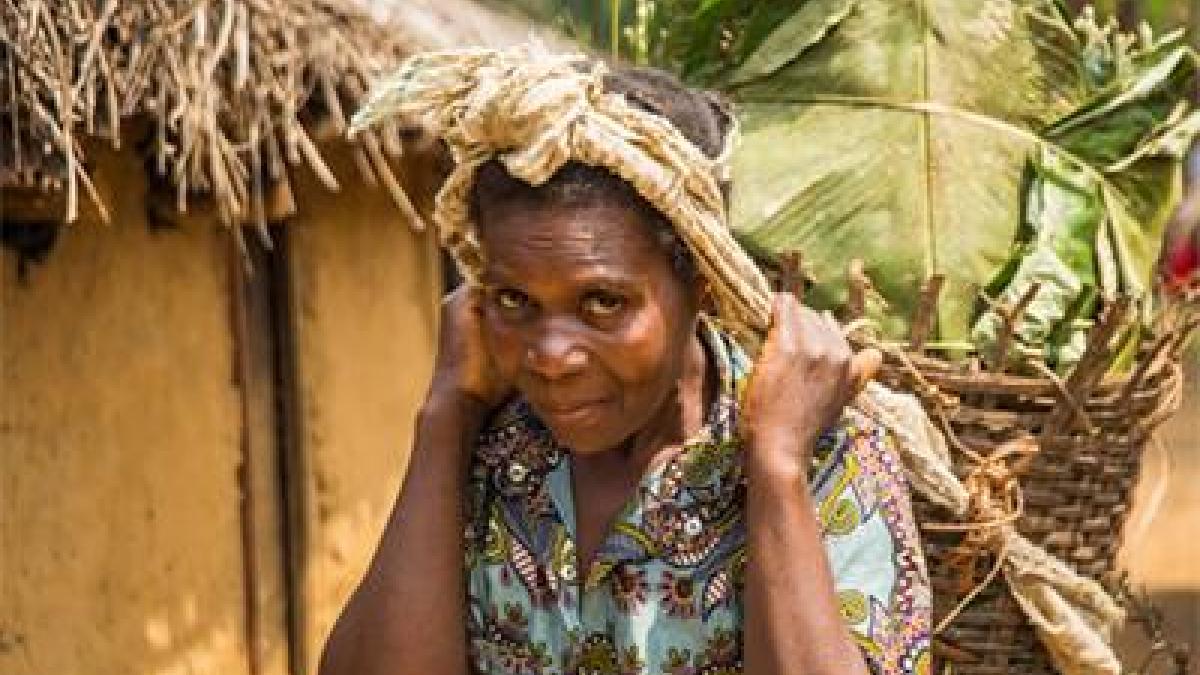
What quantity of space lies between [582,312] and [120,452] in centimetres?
Result: 321

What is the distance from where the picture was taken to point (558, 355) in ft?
8.50

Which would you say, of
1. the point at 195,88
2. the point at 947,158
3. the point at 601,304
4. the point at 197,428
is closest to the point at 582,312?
the point at 601,304

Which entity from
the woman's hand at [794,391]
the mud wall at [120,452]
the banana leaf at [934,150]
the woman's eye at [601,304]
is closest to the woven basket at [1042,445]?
the banana leaf at [934,150]

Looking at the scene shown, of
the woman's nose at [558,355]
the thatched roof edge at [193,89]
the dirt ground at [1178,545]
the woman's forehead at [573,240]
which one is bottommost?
the dirt ground at [1178,545]

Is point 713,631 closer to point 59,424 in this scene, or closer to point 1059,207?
point 1059,207

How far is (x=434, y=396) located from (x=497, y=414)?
82 mm

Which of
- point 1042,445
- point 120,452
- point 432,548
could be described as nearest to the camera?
point 432,548

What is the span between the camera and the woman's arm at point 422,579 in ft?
9.50

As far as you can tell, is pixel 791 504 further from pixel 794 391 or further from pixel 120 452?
pixel 120 452

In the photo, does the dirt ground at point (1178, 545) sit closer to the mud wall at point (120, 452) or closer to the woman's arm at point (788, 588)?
the mud wall at point (120, 452)

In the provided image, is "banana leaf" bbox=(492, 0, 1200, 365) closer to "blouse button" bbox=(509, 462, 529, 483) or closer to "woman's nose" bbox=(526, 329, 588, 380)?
"blouse button" bbox=(509, 462, 529, 483)

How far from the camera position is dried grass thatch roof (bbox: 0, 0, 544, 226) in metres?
4.84

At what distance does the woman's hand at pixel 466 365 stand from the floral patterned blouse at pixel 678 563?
65mm

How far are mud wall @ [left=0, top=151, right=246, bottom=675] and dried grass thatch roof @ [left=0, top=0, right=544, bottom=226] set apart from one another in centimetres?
23
